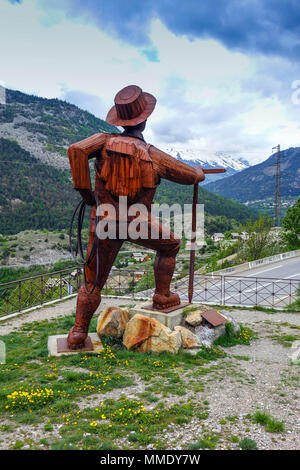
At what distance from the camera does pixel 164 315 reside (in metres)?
6.25

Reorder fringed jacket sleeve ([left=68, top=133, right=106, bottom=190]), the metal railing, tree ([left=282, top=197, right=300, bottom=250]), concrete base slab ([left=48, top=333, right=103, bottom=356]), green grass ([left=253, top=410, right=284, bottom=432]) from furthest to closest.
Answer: tree ([left=282, top=197, right=300, bottom=250]) → the metal railing → concrete base slab ([left=48, top=333, right=103, bottom=356]) → fringed jacket sleeve ([left=68, top=133, right=106, bottom=190]) → green grass ([left=253, top=410, right=284, bottom=432])

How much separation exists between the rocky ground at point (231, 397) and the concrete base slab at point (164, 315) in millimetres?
981

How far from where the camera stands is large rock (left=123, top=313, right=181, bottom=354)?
572cm

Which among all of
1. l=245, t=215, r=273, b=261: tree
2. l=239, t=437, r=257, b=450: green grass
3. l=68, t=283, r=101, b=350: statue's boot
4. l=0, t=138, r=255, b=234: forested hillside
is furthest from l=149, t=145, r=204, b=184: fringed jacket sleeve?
l=0, t=138, r=255, b=234: forested hillside

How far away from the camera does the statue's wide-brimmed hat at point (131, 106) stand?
18.0ft

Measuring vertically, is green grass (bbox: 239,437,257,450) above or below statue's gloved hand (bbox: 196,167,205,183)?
below

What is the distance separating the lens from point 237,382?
4.84m

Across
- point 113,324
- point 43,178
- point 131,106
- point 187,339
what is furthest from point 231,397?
point 43,178

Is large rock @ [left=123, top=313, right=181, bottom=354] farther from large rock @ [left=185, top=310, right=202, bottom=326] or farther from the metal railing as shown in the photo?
the metal railing

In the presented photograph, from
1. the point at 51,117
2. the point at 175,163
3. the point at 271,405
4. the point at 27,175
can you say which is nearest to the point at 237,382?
the point at 271,405

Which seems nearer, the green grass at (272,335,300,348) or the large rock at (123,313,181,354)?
the large rock at (123,313,181,354)

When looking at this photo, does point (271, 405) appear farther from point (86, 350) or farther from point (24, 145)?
point (24, 145)

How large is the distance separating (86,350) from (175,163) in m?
3.25

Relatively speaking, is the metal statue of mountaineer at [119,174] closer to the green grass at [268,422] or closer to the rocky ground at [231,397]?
the rocky ground at [231,397]
